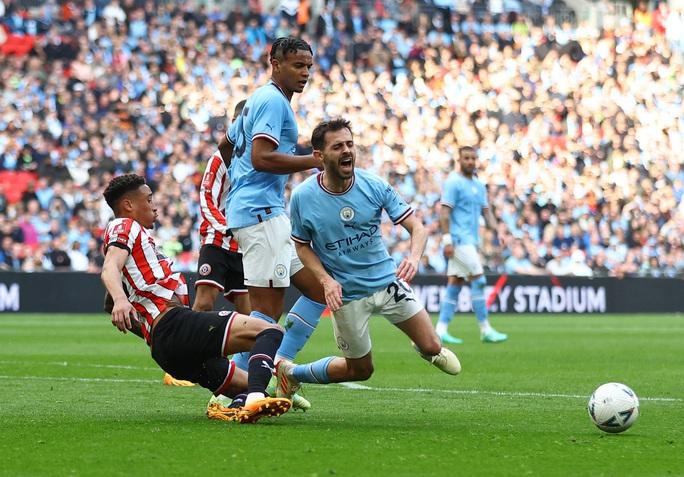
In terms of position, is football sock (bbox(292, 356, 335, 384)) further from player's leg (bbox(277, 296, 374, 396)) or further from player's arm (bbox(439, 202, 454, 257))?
player's arm (bbox(439, 202, 454, 257))

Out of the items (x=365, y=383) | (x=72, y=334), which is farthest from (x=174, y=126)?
(x=365, y=383)

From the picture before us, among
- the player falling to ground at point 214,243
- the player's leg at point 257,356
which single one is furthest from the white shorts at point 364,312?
the player falling to ground at point 214,243

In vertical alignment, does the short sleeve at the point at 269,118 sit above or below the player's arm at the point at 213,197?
above

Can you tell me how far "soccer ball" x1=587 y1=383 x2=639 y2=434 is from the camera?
7117mm

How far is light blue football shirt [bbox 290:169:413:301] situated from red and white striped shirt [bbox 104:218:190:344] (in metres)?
0.88

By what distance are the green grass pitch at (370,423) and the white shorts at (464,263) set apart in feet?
7.61

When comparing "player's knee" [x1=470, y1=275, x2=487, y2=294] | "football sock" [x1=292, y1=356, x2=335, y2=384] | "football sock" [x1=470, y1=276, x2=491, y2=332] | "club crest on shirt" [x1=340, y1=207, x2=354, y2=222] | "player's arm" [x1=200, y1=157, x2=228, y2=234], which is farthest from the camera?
"football sock" [x1=470, y1=276, x2=491, y2=332]

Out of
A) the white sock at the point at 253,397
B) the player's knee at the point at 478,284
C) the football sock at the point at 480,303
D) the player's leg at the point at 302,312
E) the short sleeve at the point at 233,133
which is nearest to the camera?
the white sock at the point at 253,397

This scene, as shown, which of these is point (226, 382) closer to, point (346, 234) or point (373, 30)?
point (346, 234)

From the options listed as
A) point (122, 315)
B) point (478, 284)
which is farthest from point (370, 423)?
point (478, 284)

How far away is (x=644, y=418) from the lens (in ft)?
26.3

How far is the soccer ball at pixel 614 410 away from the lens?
7117 millimetres

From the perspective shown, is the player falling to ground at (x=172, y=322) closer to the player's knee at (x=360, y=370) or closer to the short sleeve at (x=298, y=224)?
the short sleeve at (x=298, y=224)

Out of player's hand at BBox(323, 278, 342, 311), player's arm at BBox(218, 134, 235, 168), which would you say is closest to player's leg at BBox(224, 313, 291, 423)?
player's hand at BBox(323, 278, 342, 311)
